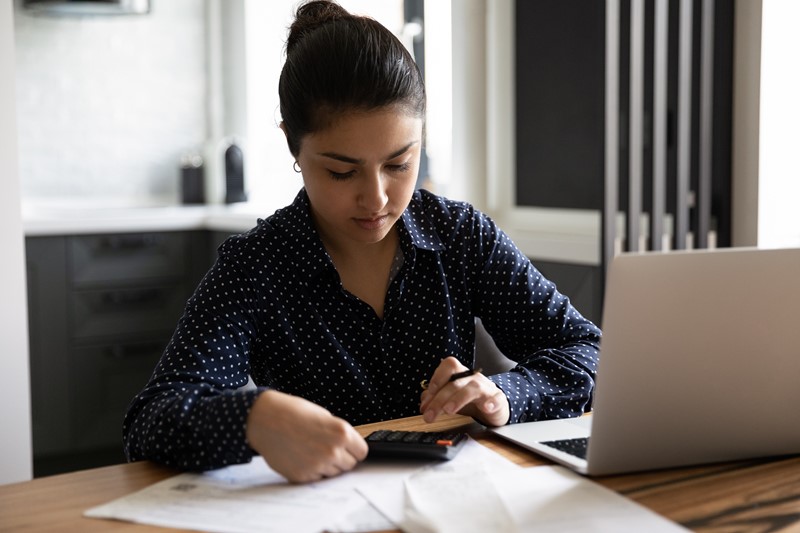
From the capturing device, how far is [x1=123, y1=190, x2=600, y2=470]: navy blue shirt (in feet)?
4.33

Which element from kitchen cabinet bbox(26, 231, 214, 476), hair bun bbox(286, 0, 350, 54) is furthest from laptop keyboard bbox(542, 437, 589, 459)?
kitchen cabinet bbox(26, 231, 214, 476)

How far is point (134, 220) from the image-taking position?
136 inches

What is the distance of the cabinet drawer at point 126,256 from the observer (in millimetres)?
3381

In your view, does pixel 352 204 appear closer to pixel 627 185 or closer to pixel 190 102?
pixel 627 185

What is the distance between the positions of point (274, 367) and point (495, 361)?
37 cm

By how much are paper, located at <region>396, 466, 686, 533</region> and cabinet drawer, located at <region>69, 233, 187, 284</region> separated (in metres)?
2.66

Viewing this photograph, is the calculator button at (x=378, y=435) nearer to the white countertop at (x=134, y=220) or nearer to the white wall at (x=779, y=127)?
the white wall at (x=779, y=127)

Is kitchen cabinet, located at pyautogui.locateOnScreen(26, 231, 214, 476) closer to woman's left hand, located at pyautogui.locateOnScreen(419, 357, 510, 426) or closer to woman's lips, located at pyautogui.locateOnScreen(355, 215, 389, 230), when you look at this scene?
woman's lips, located at pyautogui.locateOnScreen(355, 215, 389, 230)

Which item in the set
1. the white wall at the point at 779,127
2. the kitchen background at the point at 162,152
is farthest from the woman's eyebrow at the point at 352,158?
the white wall at the point at 779,127

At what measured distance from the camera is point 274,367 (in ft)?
4.91

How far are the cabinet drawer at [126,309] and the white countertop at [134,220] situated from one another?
0.76ft

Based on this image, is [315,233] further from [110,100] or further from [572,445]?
[110,100]

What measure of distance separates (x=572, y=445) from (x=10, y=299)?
1.74 m

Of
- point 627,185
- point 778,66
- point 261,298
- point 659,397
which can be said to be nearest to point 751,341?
point 659,397
